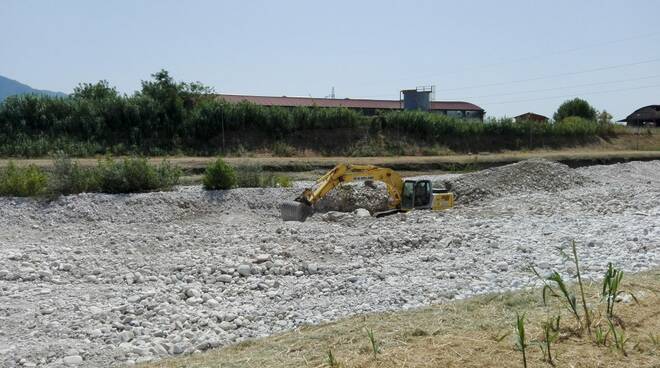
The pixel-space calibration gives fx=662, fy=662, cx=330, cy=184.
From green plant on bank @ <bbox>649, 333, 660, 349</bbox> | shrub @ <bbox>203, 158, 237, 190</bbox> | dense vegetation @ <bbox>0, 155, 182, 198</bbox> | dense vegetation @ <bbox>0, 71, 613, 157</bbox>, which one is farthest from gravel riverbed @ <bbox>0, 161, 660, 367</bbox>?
dense vegetation @ <bbox>0, 71, 613, 157</bbox>

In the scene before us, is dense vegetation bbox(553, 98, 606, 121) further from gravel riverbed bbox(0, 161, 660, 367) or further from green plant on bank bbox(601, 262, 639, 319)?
green plant on bank bbox(601, 262, 639, 319)

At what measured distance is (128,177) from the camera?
63.4 feet

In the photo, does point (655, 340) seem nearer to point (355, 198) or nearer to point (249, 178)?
point (355, 198)

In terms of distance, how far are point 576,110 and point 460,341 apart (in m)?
66.8

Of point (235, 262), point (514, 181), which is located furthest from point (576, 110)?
point (235, 262)

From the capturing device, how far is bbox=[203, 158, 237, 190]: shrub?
20.0m

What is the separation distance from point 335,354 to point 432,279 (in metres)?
4.68

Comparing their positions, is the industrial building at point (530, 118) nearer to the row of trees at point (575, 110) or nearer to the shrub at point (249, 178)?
the row of trees at point (575, 110)

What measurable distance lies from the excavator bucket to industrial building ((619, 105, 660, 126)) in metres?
65.9

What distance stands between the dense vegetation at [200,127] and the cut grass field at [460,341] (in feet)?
100

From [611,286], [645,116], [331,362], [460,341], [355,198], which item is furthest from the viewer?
[645,116]

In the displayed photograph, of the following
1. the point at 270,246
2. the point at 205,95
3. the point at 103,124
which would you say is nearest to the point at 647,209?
the point at 270,246

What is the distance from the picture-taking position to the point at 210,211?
18.4m

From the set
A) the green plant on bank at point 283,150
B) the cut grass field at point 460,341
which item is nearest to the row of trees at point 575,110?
the green plant on bank at point 283,150
